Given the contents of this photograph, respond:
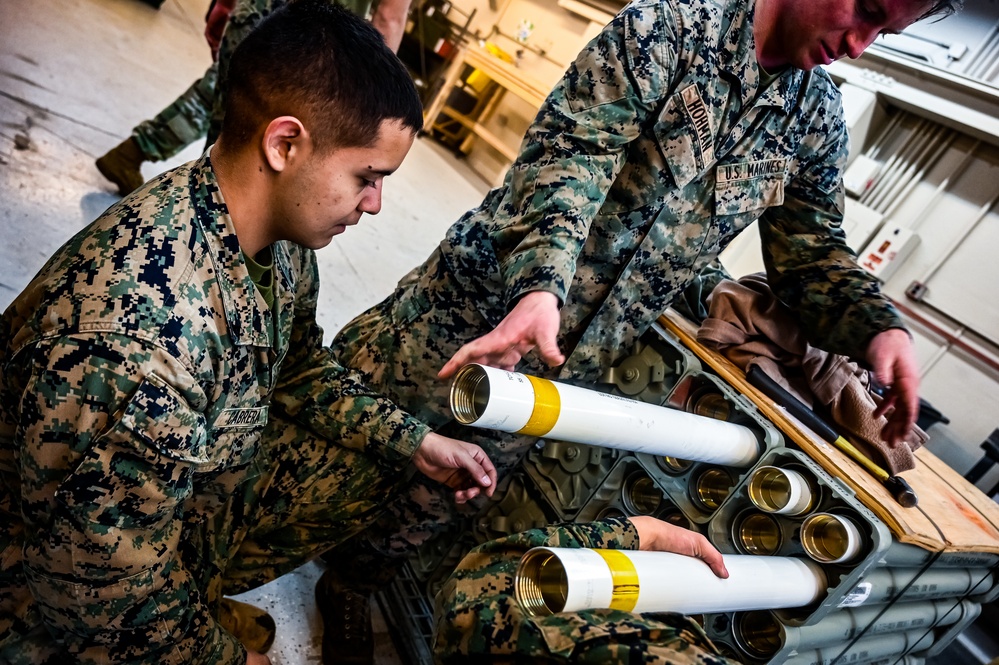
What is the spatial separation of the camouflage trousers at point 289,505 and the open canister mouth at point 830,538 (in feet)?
2.70

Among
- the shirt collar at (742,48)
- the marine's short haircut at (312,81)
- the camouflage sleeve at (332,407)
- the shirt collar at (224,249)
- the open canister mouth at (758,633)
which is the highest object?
the shirt collar at (742,48)

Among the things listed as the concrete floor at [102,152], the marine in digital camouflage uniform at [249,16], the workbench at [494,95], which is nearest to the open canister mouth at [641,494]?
the concrete floor at [102,152]

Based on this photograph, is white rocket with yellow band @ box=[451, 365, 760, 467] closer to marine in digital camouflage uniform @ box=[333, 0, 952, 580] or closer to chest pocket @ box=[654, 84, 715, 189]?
marine in digital camouflage uniform @ box=[333, 0, 952, 580]

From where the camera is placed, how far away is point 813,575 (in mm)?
1150

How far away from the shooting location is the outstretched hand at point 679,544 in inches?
38.9

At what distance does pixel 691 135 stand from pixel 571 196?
33 cm

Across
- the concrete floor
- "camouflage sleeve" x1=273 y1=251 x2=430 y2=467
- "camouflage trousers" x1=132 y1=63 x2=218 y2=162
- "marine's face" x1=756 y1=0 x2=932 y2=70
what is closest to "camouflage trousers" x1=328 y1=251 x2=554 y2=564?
"camouflage sleeve" x1=273 y1=251 x2=430 y2=467

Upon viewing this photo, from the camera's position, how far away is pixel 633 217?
136 cm

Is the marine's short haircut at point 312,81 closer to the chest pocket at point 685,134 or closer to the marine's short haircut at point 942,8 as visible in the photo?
the chest pocket at point 685,134

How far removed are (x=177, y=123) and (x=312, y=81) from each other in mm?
2168

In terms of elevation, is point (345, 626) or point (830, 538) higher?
point (830, 538)

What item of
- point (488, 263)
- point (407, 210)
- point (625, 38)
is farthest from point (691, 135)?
point (407, 210)

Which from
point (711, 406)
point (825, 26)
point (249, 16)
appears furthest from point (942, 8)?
point (249, 16)

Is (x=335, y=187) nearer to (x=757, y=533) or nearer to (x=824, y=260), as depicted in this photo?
(x=757, y=533)
